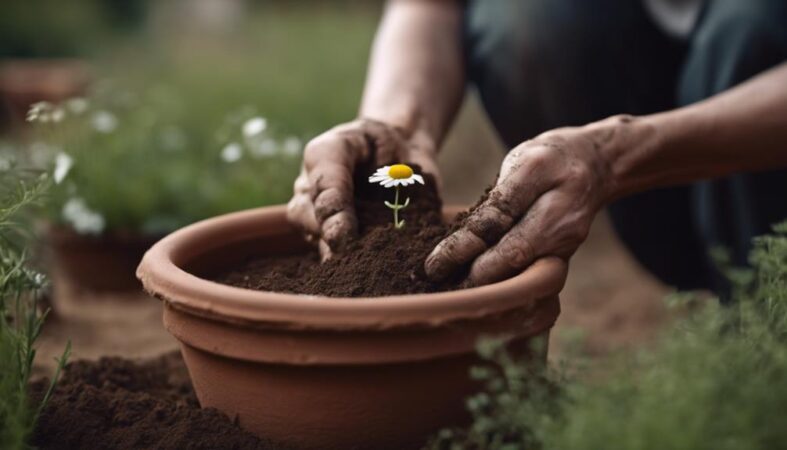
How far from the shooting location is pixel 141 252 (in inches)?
134

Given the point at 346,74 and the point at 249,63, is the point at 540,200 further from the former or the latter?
the point at 249,63

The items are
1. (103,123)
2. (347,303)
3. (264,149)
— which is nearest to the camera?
(347,303)

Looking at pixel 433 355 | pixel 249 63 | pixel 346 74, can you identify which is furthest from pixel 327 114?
pixel 433 355

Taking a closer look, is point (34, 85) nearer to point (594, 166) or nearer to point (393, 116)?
point (393, 116)

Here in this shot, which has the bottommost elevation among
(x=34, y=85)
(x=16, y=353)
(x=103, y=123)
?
(x=34, y=85)

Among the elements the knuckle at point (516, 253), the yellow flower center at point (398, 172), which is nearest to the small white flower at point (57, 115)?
the yellow flower center at point (398, 172)

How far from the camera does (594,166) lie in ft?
5.98

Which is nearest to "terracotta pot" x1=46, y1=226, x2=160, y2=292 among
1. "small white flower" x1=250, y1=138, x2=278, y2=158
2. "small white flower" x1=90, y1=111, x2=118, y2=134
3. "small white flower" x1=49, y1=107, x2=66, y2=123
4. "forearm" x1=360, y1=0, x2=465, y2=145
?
"small white flower" x1=90, y1=111, x2=118, y2=134

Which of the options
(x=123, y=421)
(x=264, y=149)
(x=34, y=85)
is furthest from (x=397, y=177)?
(x=34, y=85)

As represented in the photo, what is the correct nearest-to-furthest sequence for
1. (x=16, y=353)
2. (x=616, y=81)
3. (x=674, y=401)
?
(x=674, y=401)
(x=16, y=353)
(x=616, y=81)

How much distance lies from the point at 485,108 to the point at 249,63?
3440 mm

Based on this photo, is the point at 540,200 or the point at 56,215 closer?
the point at 540,200

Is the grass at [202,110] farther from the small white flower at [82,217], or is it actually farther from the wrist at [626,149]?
the wrist at [626,149]

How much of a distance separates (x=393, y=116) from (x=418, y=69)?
303 millimetres
